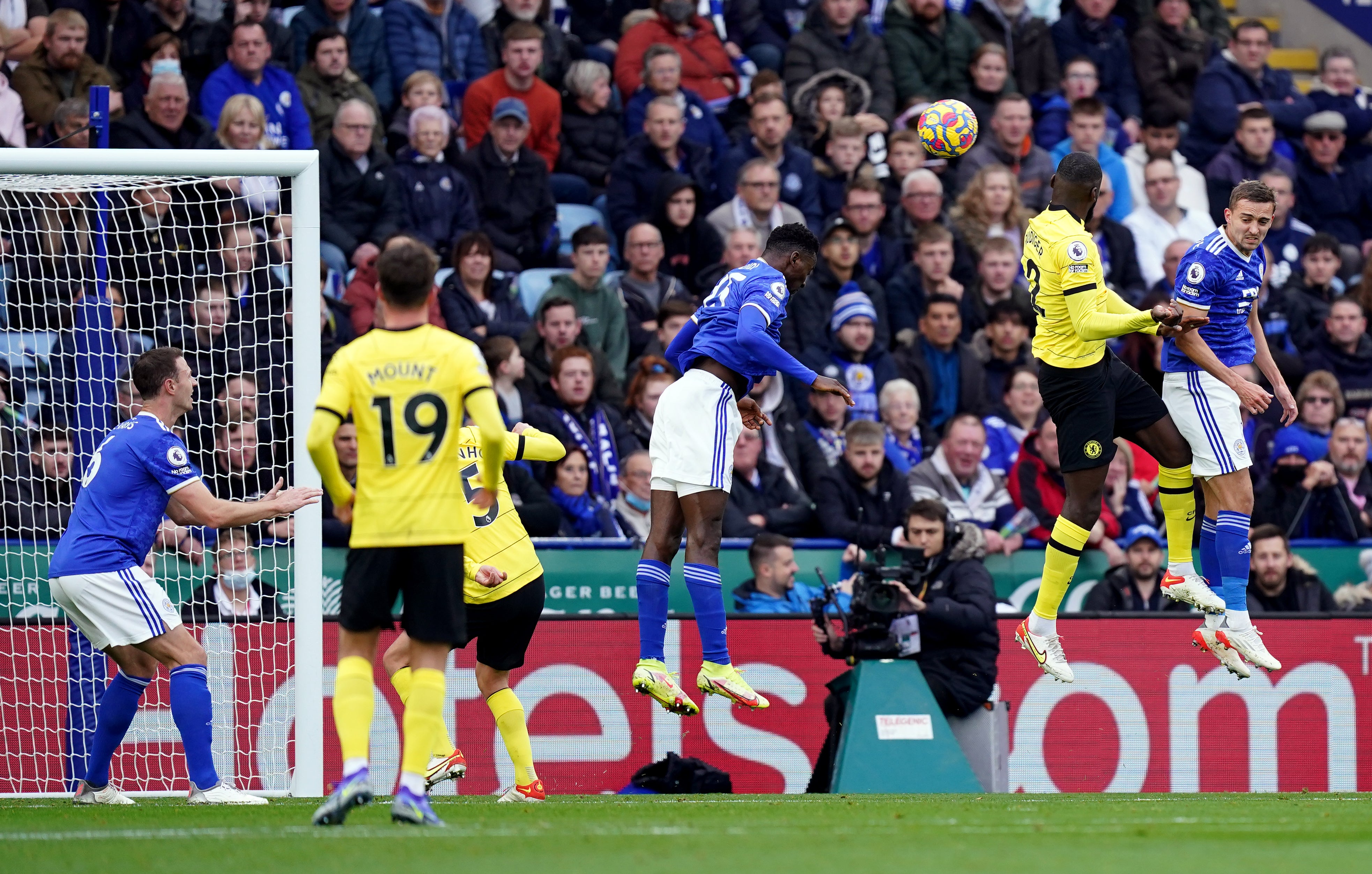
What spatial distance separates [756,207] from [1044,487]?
3.60m

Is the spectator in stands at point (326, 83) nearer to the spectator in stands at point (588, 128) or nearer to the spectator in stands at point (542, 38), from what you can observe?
the spectator in stands at point (542, 38)

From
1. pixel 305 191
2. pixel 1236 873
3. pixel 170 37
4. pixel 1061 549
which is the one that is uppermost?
pixel 170 37

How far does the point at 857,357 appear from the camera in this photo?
1515 centimetres

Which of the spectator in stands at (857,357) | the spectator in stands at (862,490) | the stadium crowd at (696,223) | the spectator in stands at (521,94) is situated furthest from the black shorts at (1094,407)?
the spectator in stands at (521,94)

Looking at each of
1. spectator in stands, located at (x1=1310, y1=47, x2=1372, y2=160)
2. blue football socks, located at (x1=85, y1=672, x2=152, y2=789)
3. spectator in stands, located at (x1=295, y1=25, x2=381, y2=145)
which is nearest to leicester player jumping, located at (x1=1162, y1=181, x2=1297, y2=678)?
A: blue football socks, located at (x1=85, y1=672, x2=152, y2=789)

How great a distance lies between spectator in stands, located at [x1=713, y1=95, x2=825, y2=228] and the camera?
16391 millimetres

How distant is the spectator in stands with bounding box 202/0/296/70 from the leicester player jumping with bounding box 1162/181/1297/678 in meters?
8.41

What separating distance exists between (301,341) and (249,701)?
265 cm

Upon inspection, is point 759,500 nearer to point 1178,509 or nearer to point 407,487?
point 1178,509

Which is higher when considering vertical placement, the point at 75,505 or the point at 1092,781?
the point at 75,505

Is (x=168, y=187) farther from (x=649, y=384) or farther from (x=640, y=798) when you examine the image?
(x=640, y=798)

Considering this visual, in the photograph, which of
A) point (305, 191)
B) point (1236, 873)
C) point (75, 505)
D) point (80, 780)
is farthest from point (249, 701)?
point (1236, 873)

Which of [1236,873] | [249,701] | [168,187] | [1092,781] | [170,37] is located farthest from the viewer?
[170,37]

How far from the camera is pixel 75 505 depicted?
10.2 metres
